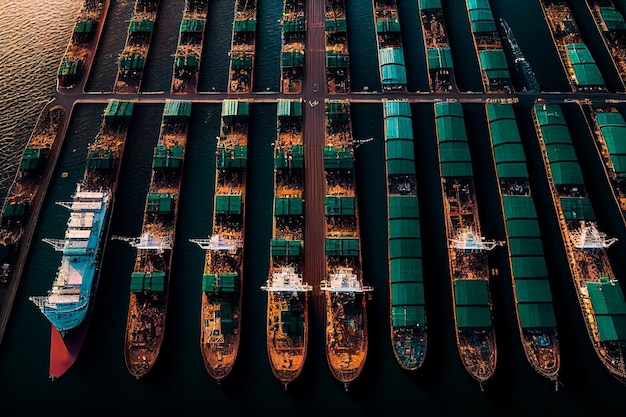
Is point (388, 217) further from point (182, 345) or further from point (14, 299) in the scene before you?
point (14, 299)

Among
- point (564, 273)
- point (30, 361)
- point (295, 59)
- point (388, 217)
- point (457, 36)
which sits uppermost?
point (457, 36)

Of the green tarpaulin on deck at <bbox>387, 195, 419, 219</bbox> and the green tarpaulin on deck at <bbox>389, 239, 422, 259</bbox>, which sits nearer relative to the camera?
Answer: the green tarpaulin on deck at <bbox>389, 239, 422, 259</bbox>

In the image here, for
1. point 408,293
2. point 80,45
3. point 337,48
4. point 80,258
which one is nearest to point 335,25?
point 337,48

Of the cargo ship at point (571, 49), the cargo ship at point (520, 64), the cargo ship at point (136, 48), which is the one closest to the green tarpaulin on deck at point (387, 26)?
the cargo ship at point (520, 64)

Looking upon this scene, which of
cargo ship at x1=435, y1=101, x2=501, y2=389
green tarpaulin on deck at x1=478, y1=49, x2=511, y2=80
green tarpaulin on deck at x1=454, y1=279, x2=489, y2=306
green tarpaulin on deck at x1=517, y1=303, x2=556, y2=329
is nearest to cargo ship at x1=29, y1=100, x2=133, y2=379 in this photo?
green tarpaulin on deck at x1=454, y1=279, x2=489, y2=306

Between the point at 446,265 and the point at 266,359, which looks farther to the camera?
the point at 446,265

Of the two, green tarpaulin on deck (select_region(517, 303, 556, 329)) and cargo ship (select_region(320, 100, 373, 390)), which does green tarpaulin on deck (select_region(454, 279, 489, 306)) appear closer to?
green tarpaulin on deck (select_region(517, 303, 556, 329))

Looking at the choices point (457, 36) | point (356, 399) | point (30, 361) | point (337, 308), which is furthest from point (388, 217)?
point (30, 361)
